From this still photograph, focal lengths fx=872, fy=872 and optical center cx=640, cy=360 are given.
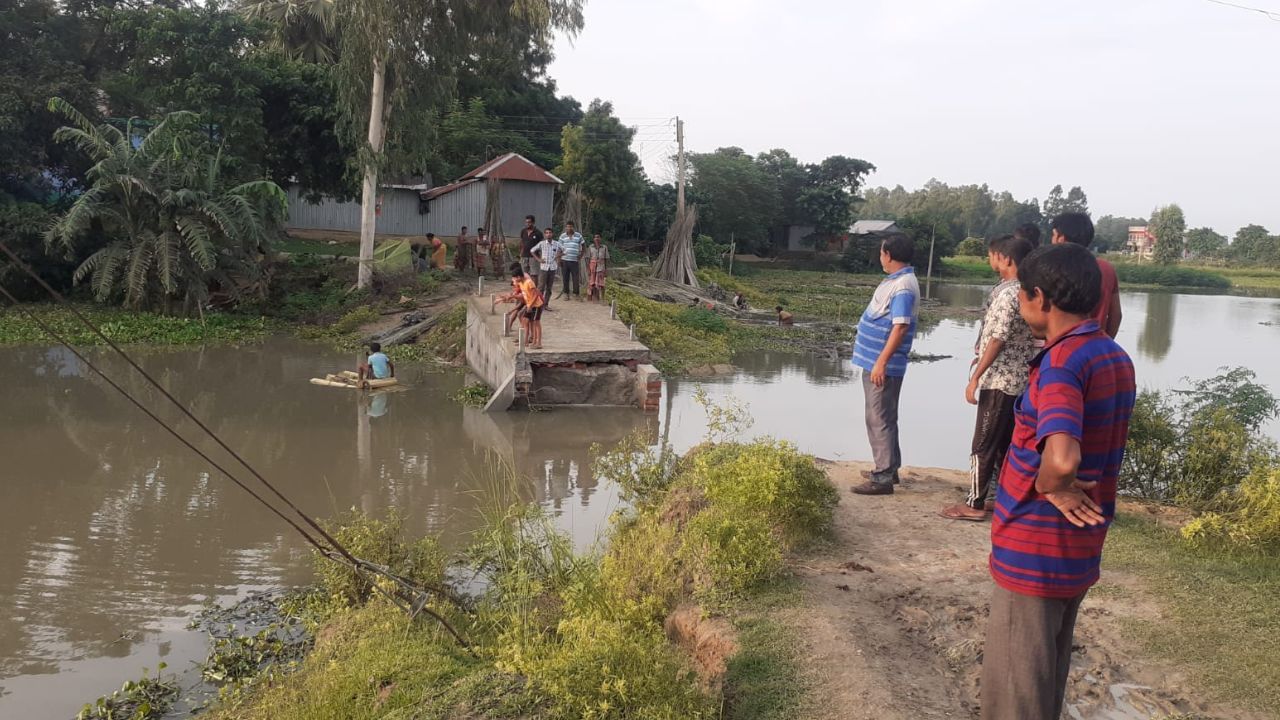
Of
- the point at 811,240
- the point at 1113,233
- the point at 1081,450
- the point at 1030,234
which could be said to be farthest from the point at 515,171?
the point at 1113,233

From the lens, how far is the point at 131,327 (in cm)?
1553

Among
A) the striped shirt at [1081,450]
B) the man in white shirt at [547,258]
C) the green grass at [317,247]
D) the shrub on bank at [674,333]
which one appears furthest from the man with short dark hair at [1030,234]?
the green grass at [317,247]

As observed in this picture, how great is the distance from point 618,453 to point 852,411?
683 centimetres

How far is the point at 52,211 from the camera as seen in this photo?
18.0 meters

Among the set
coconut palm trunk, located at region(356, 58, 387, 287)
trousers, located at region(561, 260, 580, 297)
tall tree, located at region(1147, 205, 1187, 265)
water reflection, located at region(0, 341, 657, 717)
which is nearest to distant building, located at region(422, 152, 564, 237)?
coconut palm trunk, located at region(356, 58, 387, 287)

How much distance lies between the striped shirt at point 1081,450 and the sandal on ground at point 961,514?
2.84m

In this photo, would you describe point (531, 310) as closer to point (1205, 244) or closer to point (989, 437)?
point (989, 437)

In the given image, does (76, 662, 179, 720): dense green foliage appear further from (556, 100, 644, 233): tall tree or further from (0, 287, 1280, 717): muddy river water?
(556, 100, 644, 233): tall tree

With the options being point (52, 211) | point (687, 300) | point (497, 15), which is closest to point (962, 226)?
point (687, 300)

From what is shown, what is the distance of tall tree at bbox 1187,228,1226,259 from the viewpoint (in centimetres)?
6706

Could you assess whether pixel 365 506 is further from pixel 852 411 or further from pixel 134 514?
pixel 852 411

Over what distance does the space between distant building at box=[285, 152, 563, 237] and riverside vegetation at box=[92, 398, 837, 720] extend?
2310cm

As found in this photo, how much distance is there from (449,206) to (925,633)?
1039 inches

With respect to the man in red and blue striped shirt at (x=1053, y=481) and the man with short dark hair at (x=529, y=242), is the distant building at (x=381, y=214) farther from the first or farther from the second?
the man in red and blue striped shirt at (x=1053, y=481)
